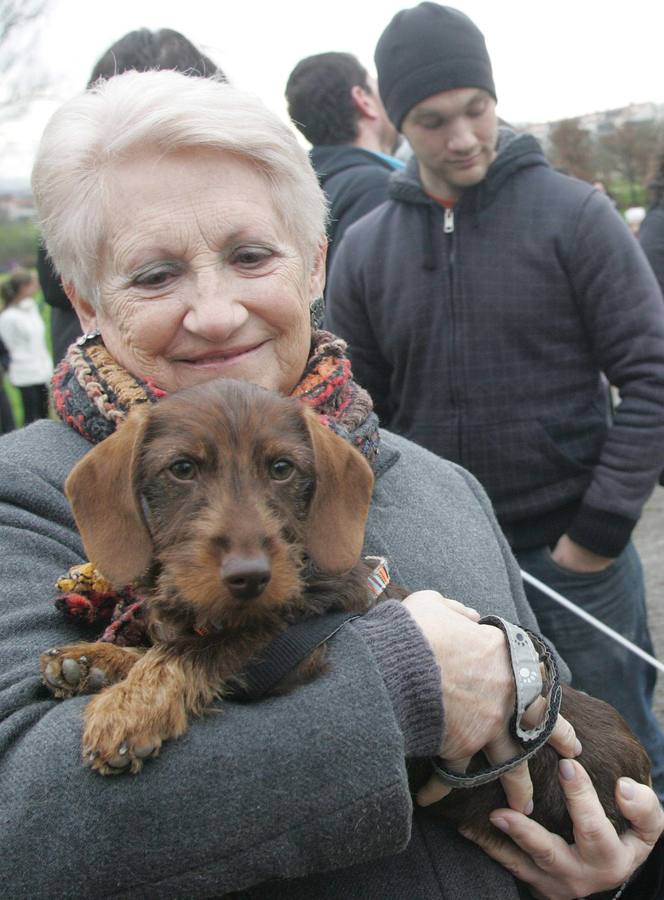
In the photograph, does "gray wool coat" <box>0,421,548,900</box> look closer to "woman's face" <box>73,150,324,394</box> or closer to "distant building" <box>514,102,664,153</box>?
"woman's face" <box>73,150,324,394</box>

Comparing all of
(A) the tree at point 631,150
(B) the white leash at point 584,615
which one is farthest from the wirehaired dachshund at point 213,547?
(A) the tree at point 631,150

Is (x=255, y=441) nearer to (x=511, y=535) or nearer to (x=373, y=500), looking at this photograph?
(x=373, y=500)

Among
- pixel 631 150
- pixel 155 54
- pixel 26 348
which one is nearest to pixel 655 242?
pixel 155 54

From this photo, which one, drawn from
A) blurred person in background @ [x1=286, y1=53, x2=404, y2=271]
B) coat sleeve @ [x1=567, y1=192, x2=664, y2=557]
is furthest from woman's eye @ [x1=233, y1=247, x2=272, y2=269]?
blurred person in background @ [x1=286, y1=53, x2=404, y2=271]

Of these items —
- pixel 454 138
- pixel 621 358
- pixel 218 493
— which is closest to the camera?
pixel 218 493

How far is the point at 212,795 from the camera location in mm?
1498

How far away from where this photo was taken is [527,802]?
80.7 inches

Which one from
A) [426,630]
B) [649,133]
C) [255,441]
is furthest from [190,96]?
[649,133]

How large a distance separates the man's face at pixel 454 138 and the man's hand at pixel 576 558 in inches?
64.2

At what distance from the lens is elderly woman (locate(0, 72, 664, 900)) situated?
149 centimetres

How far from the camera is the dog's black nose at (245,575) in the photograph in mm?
1658

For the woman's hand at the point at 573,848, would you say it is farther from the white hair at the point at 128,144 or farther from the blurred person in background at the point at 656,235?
the blurred person in background at the point at 656,235

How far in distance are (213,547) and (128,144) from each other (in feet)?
3.51

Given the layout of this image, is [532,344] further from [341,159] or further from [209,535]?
[209,535]
